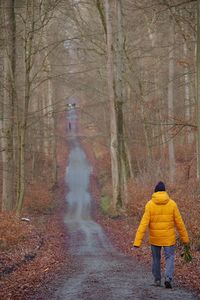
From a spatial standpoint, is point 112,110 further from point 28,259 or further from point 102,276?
point 102,276

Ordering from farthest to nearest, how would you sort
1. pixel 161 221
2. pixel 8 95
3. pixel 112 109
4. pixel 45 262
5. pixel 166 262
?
1. pixel 112 109
2. pixel 8 95
3. pixel 45 262
4. pixel 161 221
5. pixel 166 262

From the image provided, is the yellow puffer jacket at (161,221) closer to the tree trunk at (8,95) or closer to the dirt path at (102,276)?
the dirt path at (102,276)

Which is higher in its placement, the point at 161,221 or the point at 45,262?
the point at 161,221

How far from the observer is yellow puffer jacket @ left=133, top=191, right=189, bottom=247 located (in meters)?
9.28

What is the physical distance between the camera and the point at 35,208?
31406 mm

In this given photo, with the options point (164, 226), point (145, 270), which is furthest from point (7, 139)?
point (164, 226)

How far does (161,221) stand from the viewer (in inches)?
367

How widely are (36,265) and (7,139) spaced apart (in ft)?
29.3

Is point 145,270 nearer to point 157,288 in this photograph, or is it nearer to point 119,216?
point 157,288

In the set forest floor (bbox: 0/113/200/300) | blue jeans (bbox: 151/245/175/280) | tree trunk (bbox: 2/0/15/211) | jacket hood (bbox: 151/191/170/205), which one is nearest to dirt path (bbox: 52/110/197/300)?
forest floor (bbox: 0/113/200/300)

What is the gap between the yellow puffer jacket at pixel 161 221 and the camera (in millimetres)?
9281

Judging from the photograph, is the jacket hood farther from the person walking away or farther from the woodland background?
the woodland background

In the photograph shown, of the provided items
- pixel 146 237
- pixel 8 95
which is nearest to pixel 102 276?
pixel 146 237

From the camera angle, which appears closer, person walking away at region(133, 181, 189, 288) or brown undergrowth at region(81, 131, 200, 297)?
person walking away at region(133, 181, 189, 288)
